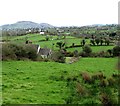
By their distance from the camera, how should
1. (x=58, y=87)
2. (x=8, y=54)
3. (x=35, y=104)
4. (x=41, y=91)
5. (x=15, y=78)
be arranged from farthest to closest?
(x=8, y=54) < (x=15, y=78) < (x=58, y=87) < (x=41, y=91) < (x=35, y=104)

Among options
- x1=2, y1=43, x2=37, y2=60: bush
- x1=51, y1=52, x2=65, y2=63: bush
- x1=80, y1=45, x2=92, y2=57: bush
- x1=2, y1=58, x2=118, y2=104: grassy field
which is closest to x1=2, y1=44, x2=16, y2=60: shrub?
x1=2, y1=43, x2=37, y2=60: bush

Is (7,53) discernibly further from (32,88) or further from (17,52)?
(32,88)

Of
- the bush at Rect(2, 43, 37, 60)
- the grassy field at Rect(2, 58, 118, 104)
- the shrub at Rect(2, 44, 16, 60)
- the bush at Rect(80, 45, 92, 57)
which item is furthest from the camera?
the bush at Rect(80, 45, 92, 57)

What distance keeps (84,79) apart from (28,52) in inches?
392

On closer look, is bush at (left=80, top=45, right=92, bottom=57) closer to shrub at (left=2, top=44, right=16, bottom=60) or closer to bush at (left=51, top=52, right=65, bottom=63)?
bush at (left=51, top=52, right=65, bottom=63)

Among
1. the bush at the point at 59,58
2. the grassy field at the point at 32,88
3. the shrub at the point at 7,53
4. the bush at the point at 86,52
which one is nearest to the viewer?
the grassy field at the point at 32,88

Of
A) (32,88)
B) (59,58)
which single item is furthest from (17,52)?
(32,88)

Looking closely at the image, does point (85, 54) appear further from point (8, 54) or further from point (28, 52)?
point (8, 54)

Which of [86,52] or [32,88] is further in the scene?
[86,52]

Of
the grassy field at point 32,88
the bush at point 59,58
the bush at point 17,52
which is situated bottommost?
the bush at point 59,58

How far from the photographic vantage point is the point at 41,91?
9375mm

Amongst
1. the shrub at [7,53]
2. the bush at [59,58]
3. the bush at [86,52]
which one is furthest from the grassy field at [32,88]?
the bush at [86,52]

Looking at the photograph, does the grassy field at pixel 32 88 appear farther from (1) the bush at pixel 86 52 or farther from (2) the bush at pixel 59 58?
(1) the bush at pixel 86 52

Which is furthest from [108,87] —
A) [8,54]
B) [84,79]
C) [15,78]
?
[8,54]
